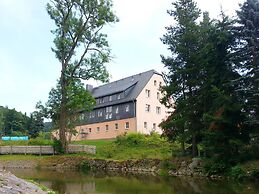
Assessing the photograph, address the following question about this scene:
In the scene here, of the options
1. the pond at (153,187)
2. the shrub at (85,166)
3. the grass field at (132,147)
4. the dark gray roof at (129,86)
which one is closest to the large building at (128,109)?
the dark gray roof at (129,86)

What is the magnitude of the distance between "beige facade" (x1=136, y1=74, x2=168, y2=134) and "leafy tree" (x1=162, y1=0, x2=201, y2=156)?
2504 cm

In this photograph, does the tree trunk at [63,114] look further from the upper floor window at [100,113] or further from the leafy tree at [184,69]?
the upper floor window at [100,113]

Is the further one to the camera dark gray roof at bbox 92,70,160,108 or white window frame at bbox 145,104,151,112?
white window frame at bbox 145,104,151,112

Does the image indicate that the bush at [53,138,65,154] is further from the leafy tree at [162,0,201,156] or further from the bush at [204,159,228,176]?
the bush at [204,159,228,176]

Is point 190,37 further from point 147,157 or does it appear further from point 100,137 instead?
point 100,137

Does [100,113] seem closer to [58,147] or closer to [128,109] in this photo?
[128,109]

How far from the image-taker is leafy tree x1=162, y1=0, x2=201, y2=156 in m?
25.2

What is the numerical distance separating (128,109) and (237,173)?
3350cm

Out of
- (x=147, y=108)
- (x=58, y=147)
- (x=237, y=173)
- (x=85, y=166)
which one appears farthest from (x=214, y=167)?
(x=147, y=108)

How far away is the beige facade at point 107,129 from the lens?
52.3 m

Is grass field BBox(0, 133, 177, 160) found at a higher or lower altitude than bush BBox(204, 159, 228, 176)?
higher

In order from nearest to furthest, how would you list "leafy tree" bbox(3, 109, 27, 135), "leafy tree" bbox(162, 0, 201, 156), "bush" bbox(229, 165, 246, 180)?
"bush" bbox(229, 165, 246, 180), "leafy tree" bbox(162, 0, 201, 156), "leafy tree" bbox(3, 109, 27, 135)

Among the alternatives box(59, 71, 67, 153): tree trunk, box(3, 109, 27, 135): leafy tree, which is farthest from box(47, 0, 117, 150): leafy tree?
box(3, 109, 27, 135): leafy tree

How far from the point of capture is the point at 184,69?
83.7 ft
